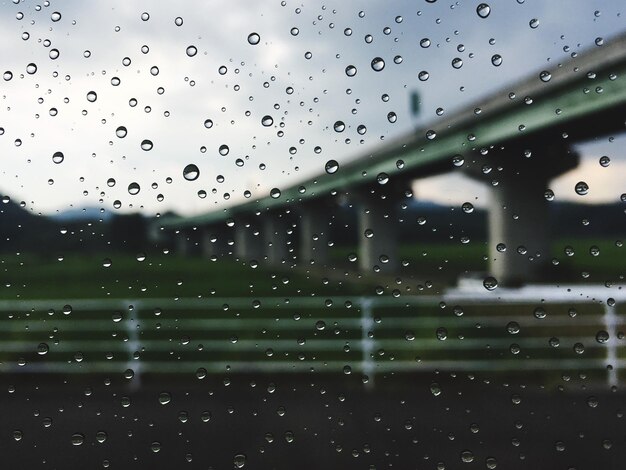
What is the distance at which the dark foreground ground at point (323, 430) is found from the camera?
54.1 inches

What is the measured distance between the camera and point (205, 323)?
1950mm

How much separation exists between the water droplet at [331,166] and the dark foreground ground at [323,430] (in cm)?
40

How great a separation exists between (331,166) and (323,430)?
1.26m

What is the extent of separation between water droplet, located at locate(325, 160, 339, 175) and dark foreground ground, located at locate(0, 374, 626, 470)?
0.40 metres

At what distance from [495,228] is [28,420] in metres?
1.13

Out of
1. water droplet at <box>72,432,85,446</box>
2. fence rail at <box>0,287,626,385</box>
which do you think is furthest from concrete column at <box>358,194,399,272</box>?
water droplet at <box>72,432,85,446</box>

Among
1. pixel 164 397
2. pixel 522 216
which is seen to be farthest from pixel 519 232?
pixel 164 397

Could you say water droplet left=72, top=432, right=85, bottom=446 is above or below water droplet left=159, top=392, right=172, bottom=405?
below

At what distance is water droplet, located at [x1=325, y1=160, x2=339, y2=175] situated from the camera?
3.27ft

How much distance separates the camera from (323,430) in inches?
81.7

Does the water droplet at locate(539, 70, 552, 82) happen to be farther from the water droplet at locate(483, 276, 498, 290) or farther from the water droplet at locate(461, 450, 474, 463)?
the water droplet at locate(461, 450, 474, 463)

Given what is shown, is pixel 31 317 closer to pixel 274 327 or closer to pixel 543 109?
pixel 274 327

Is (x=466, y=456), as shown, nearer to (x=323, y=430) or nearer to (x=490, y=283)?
(x=490, y=283)

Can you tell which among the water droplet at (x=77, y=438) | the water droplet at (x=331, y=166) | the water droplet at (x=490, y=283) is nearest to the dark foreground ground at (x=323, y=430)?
the water droplet at (x=77, y=438)
